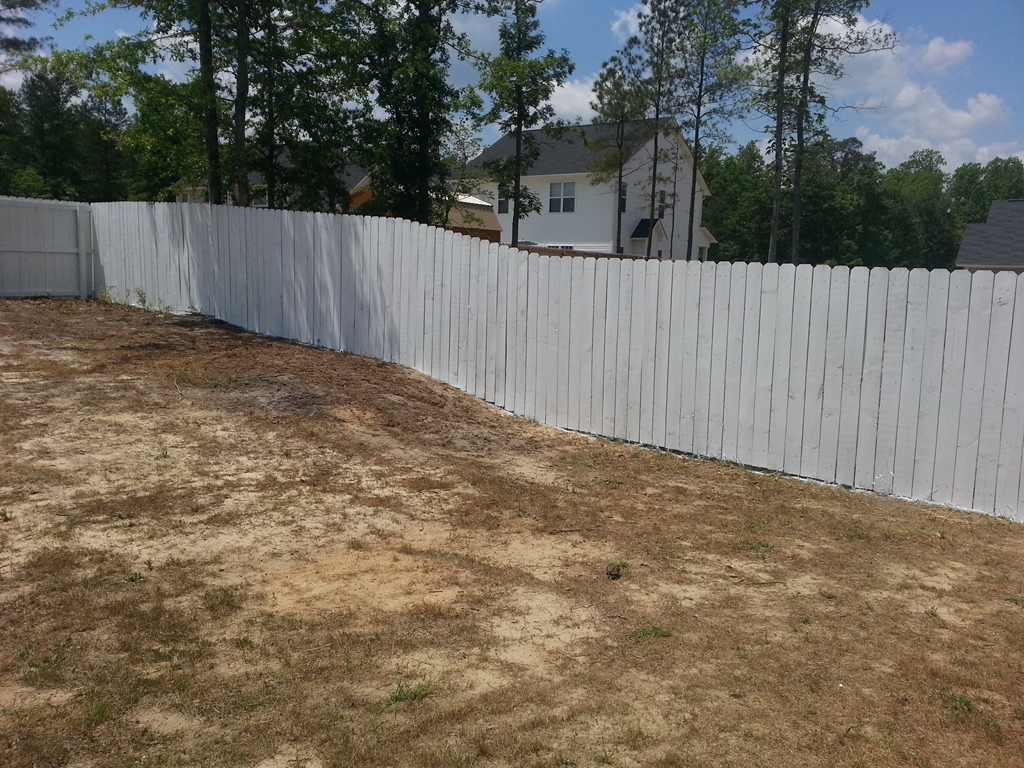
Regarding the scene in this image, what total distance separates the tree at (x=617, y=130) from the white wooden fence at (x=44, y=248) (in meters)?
20.9

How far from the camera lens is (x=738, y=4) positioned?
25000 millimetres

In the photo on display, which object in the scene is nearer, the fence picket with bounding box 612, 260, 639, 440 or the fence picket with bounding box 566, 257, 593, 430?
the fence picket with bounding box 612, 260, 639, 440

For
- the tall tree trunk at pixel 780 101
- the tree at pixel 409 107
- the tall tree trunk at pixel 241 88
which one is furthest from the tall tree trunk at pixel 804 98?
the tall tree trunk at pixel 241 88

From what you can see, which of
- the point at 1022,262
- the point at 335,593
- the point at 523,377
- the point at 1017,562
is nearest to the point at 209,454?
the point at 335,593

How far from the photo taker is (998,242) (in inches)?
957

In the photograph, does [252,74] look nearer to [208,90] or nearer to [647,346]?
[208,90]

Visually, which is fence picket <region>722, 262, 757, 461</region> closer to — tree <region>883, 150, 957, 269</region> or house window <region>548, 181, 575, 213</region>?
house window <region>548, 181, 575, 213</region>

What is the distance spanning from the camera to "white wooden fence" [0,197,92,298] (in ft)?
49.1

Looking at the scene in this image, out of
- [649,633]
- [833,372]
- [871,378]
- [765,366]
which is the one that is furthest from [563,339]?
[649,633]

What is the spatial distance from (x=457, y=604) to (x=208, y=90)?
498 inches

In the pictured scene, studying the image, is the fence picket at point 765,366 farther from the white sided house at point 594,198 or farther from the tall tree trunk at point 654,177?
the white sided house at point 594,198

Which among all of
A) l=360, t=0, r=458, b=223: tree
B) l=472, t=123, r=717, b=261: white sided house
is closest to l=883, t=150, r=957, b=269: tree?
l=472, t=123, r=717, b=261: white sided house

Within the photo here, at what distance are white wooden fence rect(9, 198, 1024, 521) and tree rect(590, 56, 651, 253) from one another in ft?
78.4

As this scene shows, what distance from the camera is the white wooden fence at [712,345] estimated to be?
623 centimetres
